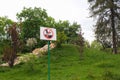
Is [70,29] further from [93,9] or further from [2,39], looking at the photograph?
[93,9]

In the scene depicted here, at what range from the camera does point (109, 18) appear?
37.3 m

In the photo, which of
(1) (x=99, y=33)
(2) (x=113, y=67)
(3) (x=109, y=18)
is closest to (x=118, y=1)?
(3) (x=109, y=18)

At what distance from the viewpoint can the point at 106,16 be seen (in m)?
37.5

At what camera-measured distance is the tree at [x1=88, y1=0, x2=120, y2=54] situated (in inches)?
1447

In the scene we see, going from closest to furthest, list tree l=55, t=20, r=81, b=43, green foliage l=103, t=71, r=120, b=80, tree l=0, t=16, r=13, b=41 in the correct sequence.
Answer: green foliage l=103, t=71, r=120, b=80
tree l=0, t=16, r=13, b=41
tree l=55, t=20, r=81, b=43

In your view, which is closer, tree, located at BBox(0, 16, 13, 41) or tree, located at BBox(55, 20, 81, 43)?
tree, located at BBox(0, 16, 13, 41)

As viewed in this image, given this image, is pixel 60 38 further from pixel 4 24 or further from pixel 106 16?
pixel 4 24

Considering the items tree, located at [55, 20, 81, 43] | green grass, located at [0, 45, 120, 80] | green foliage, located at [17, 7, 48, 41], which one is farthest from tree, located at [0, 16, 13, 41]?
green grass, located at [0, 45, 120, 80]

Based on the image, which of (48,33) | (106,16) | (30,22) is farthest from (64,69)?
(30,22)

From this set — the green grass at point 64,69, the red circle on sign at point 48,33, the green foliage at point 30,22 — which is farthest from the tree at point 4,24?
the red circle on sign at point 48,33

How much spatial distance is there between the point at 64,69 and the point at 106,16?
1808 cm

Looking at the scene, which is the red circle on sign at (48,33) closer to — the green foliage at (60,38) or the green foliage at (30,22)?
the green foliage at (60,38)

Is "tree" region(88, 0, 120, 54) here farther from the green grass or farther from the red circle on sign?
the red circle on sign

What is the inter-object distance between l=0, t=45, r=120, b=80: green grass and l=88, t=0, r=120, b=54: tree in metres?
7.02
